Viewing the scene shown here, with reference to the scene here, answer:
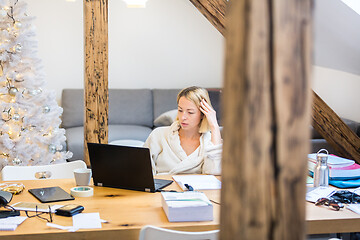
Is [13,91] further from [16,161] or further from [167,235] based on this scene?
[167,235]

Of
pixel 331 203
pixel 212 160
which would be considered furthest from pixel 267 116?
pixel 212 160

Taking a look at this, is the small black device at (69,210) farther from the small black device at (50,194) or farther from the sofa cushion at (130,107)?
the sofa cushion at (130,107)

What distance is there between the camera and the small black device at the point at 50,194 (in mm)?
1938

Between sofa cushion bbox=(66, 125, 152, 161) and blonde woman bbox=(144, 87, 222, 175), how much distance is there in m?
2.12

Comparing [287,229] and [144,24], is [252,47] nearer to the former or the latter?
[287,229]

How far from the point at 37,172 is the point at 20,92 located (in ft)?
3.70

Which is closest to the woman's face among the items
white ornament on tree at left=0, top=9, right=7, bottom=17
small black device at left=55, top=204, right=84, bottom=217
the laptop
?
the laptop

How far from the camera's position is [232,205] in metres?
0.79

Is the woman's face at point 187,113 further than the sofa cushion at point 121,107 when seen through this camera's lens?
No

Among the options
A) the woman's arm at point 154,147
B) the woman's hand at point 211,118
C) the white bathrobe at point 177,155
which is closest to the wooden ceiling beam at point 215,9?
the woman's hand at point 211,118

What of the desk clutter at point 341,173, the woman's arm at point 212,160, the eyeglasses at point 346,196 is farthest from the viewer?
the woman's arm at point 212,160

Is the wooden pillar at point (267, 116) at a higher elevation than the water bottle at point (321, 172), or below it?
higher

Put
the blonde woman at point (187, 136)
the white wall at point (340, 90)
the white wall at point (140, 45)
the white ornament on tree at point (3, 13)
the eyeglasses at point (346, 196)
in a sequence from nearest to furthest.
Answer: the eyeglasses at point (346, 196) → the blonde woman at point (187, 136) → the white ornament on tree at point (3, 13) → the white wall at point (340, 90) → the white wall at point (140, 45)

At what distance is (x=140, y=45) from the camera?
573 cm
